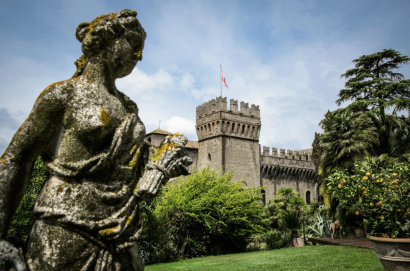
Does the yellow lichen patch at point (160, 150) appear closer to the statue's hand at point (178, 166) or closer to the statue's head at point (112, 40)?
the statue's hand at point (178, 166)

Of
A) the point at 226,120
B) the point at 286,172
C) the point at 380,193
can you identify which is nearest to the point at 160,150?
the point at 380,193

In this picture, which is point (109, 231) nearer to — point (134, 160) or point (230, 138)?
point (134, 160)

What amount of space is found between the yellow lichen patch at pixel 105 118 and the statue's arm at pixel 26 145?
228mm

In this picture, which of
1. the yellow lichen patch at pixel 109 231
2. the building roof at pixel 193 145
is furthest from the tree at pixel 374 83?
the yellow lichen patch at pixel 109 231

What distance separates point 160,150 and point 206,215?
519 inches

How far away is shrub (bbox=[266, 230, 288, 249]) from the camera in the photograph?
60.3 ft

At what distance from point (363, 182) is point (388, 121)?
13.0 metres

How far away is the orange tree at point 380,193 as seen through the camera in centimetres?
491

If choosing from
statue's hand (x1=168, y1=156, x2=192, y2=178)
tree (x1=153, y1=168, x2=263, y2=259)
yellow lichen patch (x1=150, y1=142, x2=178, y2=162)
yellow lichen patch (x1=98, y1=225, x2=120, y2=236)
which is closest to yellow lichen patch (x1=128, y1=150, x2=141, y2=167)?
yellow lichen patch (x1=150, y1=142, x2=178, y2=162)

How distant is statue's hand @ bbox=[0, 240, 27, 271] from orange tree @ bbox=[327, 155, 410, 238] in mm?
4983

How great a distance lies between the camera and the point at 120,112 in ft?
6.82

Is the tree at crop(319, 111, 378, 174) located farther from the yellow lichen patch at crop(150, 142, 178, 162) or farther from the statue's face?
the statue's face

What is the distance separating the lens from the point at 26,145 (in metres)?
1.79

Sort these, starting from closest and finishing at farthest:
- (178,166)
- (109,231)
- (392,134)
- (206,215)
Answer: (109,231) → (178,166) → (206,215) → (392,134)
